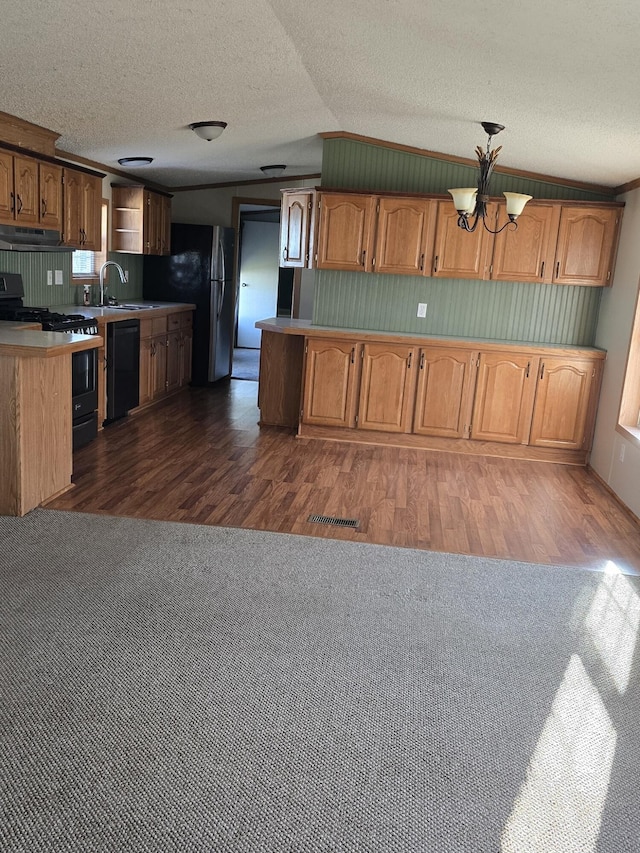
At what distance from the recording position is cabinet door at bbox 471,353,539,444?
564cm

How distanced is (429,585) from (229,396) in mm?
4685

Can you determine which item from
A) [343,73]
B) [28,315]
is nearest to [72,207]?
[28,315]

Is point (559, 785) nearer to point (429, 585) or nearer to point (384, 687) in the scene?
point (384, 687)

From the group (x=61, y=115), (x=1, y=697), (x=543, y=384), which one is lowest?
(x=1, y=697)

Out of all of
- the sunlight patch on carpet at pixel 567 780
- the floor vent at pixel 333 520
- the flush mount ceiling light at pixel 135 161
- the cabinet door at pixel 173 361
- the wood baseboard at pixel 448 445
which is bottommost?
the sunlight patch on carpet at pixel 567 780

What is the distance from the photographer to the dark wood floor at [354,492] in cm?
394

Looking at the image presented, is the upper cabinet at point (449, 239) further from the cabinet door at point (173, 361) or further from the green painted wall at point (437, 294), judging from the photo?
the cabinet door at point (173, 361)

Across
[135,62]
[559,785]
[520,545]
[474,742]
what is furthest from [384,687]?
[135,62]

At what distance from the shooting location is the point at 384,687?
2441mm

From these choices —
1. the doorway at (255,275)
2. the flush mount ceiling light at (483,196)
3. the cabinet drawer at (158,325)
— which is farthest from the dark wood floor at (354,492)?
the doorway at (255,275)

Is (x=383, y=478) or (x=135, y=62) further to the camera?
(x=383, y=478)

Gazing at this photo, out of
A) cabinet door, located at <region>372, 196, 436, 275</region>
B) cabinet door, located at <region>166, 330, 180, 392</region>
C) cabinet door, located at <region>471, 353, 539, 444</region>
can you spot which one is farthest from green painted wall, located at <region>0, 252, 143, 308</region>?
cabinet door, located at <region>471, 353, 539, 444</region>

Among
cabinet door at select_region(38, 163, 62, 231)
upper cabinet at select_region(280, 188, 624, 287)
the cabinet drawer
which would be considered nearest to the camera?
cabinet door at select_region(38, 163, 62, 231)

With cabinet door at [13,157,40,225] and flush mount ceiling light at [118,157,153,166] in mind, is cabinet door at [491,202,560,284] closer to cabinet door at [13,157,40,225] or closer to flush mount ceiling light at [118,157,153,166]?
flush mount ceiling light at [118,157,153,166]
